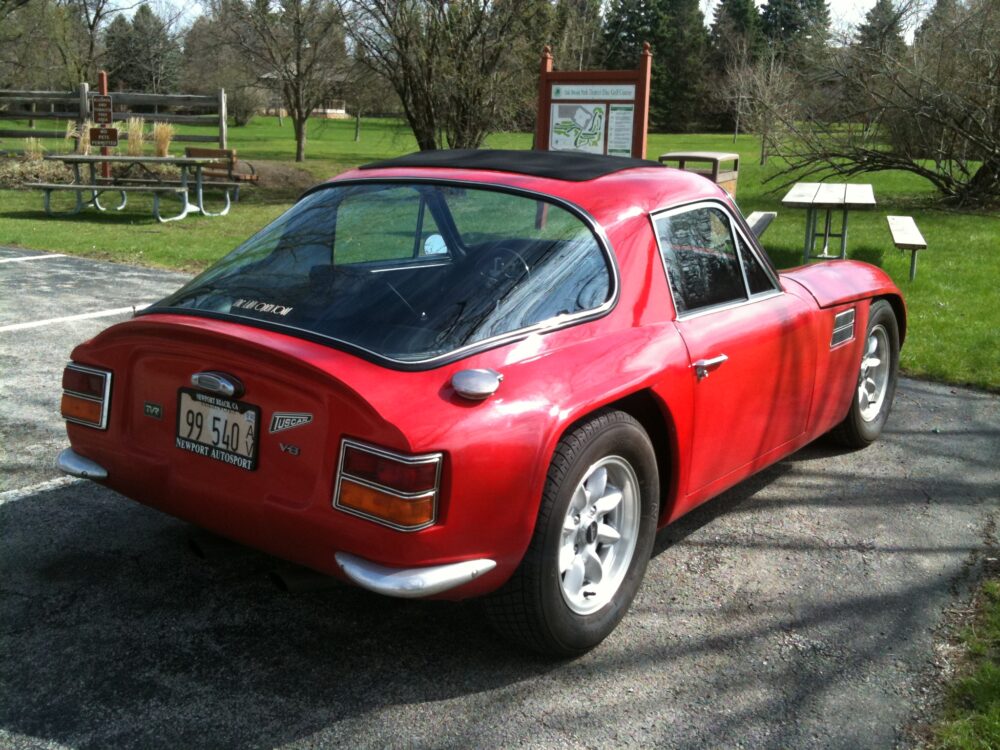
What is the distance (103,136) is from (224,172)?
11.3 feet

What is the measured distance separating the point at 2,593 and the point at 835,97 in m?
17.7

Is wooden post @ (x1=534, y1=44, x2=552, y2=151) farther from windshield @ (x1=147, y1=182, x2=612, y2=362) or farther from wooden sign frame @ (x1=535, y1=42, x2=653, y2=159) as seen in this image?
windshield @ (x1=147, y1=182, x2=612, y2=362)

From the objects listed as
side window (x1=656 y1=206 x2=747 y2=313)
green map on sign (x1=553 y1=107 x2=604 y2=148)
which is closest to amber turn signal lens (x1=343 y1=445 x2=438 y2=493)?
side window (x1=656 y1=206 x2=747 y2=313)

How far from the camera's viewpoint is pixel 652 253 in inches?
142

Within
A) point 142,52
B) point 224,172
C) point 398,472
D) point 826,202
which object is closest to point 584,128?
point 826,202

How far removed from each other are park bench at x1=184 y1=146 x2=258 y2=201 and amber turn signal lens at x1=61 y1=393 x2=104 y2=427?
1424 cm

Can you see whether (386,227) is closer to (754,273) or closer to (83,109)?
(754,273)

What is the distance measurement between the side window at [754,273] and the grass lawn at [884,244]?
10.8ft

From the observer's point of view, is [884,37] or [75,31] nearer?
[884,37]

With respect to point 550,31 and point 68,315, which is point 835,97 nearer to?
point 550,31

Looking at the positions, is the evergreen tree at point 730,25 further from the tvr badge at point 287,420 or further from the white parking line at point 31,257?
the tvr badge at point 287,420

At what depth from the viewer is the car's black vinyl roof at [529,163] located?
3762 mm

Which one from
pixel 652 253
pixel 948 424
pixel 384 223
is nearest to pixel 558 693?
pixel 652 253

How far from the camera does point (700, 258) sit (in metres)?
3.94
